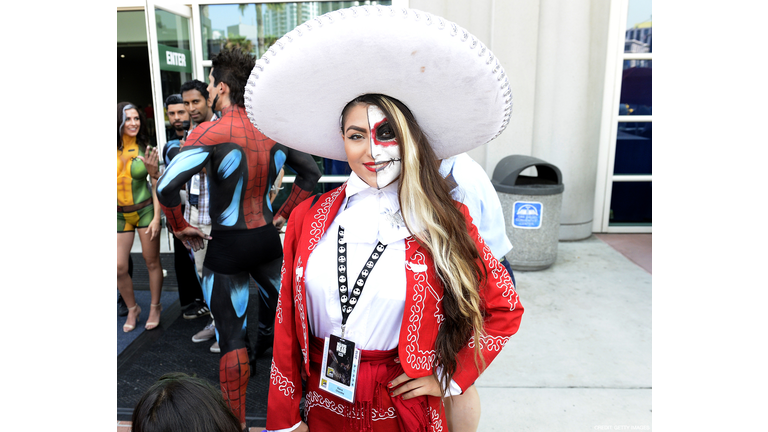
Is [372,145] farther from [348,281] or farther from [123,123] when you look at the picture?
[123,123]

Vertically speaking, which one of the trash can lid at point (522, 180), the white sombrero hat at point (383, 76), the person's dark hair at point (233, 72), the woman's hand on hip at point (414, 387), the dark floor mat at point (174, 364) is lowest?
the dark floor mat at point (174, 364)

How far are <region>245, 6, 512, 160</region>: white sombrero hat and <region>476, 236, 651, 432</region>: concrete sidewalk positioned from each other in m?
2.19

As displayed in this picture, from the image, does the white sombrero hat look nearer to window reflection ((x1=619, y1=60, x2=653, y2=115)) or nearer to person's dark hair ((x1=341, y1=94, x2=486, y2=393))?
person's dark hair ((x1=341, y1=94, x2=486, y2=393))

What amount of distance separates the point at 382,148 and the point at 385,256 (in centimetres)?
33

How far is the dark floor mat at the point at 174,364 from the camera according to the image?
3277mm

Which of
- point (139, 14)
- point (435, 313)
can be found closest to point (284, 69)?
point (435, 313)

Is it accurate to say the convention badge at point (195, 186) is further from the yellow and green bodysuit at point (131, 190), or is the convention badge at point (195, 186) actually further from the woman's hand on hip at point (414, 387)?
the woman's hand on hip at point (414, 387)

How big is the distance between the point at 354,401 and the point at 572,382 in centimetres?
244

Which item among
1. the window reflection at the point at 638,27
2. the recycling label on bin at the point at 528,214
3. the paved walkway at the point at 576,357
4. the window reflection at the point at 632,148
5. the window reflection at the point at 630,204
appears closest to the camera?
the paved walkway at the point at 576,357

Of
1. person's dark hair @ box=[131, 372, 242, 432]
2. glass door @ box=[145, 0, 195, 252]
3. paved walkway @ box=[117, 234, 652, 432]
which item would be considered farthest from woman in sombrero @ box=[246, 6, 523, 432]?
glass door @ box=[145, 0, 195, 252]

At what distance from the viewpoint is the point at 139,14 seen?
771 centimetres

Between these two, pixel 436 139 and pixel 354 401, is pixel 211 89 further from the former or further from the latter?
Result: pixel 354 401

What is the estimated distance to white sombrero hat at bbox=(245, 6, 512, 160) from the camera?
1.27m

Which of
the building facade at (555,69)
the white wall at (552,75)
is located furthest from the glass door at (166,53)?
the white wall at (552,75)
